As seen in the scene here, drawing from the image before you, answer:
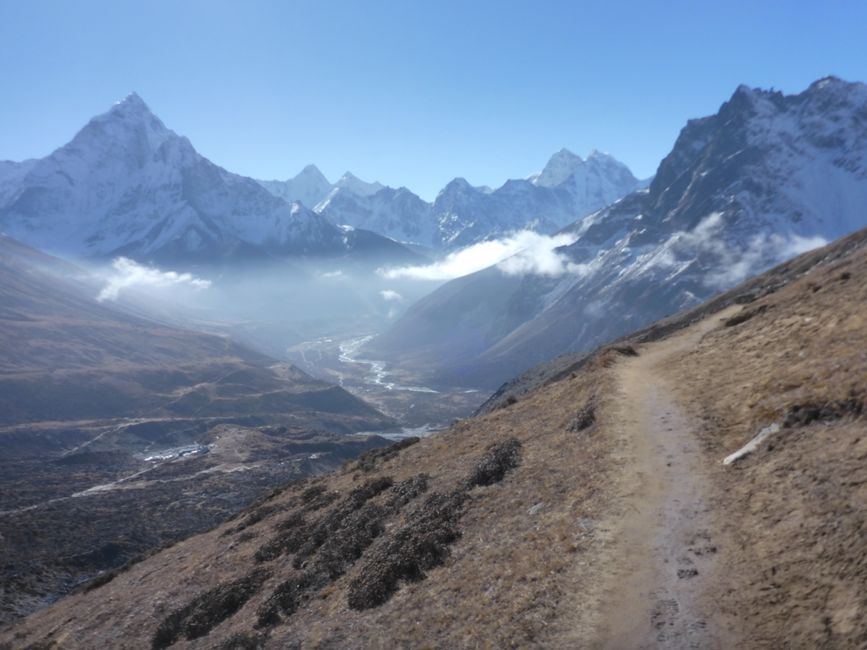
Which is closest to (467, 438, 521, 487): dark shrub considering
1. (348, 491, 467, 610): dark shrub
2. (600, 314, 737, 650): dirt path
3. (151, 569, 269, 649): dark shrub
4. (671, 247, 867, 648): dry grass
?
(348, 491, 467, 610): dark shrub

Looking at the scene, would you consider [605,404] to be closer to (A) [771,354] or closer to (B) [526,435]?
(B) [526,435]

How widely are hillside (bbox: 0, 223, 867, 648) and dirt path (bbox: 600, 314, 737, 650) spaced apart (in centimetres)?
6

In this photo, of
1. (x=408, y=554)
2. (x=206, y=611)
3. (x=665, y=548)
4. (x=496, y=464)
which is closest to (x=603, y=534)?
(x=665, y=548)

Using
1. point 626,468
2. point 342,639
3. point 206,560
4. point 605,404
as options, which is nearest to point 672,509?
point 626,468

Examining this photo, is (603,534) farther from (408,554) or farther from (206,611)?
(206,611)

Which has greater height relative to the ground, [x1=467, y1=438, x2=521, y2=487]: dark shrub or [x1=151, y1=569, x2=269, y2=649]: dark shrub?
[x1=467, y1=438, x2=521, y2=487]: dark shrub

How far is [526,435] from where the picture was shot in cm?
3644

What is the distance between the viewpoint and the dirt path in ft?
50.9

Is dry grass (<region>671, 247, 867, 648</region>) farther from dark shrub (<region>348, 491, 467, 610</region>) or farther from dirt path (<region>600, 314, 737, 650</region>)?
dark shrub (<region>348, 491, 467, 610</region>)

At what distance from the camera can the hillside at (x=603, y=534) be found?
1599 cm

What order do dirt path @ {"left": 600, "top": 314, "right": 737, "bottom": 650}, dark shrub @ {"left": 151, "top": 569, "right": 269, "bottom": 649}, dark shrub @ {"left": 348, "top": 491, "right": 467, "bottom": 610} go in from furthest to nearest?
dark shrub @ {"left": 151, "top": 569, "right": 269, "bottom": 649}, dark shrub @ {"left": 348, "top": 491, "right": 467, "bottom": 610}, dirt path @ {"left": 600, "top": 314, "right": 737, "bottom": 650}

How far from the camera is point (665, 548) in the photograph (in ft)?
61.6

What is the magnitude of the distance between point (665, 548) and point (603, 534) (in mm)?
2005

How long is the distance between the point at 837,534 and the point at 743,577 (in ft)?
8.13
